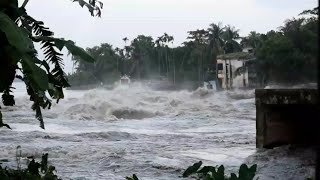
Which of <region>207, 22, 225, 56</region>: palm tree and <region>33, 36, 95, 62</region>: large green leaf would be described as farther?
<region>207, 22, 225, 56</region>: palm tree

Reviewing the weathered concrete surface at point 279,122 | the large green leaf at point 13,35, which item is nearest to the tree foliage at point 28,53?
the large green leaf at point 13,35

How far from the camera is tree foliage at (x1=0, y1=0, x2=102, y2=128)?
10.9 feet

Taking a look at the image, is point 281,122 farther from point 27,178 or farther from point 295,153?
point 27,178

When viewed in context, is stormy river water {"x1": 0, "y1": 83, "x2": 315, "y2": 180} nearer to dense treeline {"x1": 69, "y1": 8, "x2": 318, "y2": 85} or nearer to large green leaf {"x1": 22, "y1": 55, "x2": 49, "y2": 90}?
large green leaf {"x1": 22, "y1": 55, "x2": 49, "y2": 90}

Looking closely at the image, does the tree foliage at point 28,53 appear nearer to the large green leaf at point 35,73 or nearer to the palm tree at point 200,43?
the large green leaf at point 35,73

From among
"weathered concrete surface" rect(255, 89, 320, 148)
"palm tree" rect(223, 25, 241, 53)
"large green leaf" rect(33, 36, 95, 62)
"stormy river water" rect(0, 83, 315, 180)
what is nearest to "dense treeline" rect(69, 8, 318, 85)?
"palm tree" rect(223, 25, 241, 53)

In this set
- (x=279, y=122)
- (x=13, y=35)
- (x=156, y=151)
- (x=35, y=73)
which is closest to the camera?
(x=13, y=35)

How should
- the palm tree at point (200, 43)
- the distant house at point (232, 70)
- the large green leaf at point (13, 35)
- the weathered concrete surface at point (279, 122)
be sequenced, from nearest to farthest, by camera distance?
1. the large green leaf at point (13, 35)
2. the weathered concrete surface at point (279, 122)
3. the distant house at point (232, 70)
4. the palm tree at point (200, 43)

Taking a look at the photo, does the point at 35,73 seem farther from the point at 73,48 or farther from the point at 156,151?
the point at 156,151

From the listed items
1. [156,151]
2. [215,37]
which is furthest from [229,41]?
[156,151]

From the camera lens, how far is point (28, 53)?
3557mm

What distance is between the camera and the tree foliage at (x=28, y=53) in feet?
10.9

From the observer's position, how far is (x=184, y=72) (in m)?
48.6

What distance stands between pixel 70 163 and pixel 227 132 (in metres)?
6.93
